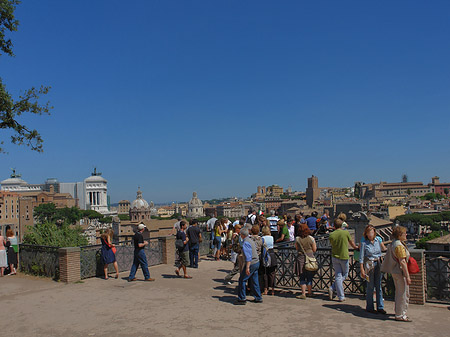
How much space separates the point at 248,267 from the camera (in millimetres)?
7816

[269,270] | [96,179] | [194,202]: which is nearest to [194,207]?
[194,202]

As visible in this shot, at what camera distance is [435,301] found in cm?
748

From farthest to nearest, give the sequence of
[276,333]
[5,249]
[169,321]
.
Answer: [5,249]
[169,321]
[276,333]

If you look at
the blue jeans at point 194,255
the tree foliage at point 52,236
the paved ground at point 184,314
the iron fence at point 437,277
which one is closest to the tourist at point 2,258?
the tree foliage at point 52,236

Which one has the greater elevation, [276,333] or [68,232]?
[68,232]

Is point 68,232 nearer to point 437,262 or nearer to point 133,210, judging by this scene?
point 437,262

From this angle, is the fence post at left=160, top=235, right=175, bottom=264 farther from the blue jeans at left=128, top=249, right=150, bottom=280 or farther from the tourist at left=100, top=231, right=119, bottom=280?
the blue jeans at left=128, top=249, right=150, bottom=280

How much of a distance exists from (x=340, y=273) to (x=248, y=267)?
178 centimetres

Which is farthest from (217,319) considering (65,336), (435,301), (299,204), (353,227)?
(299,204)

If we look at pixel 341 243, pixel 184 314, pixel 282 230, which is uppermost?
pixel 341 243

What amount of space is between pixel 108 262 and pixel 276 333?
20.6 feet

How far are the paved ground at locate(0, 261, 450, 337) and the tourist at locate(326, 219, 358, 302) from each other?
363 millimetres

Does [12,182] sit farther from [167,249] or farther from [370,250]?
[370,250]

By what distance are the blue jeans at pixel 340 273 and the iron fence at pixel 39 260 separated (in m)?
7.61
